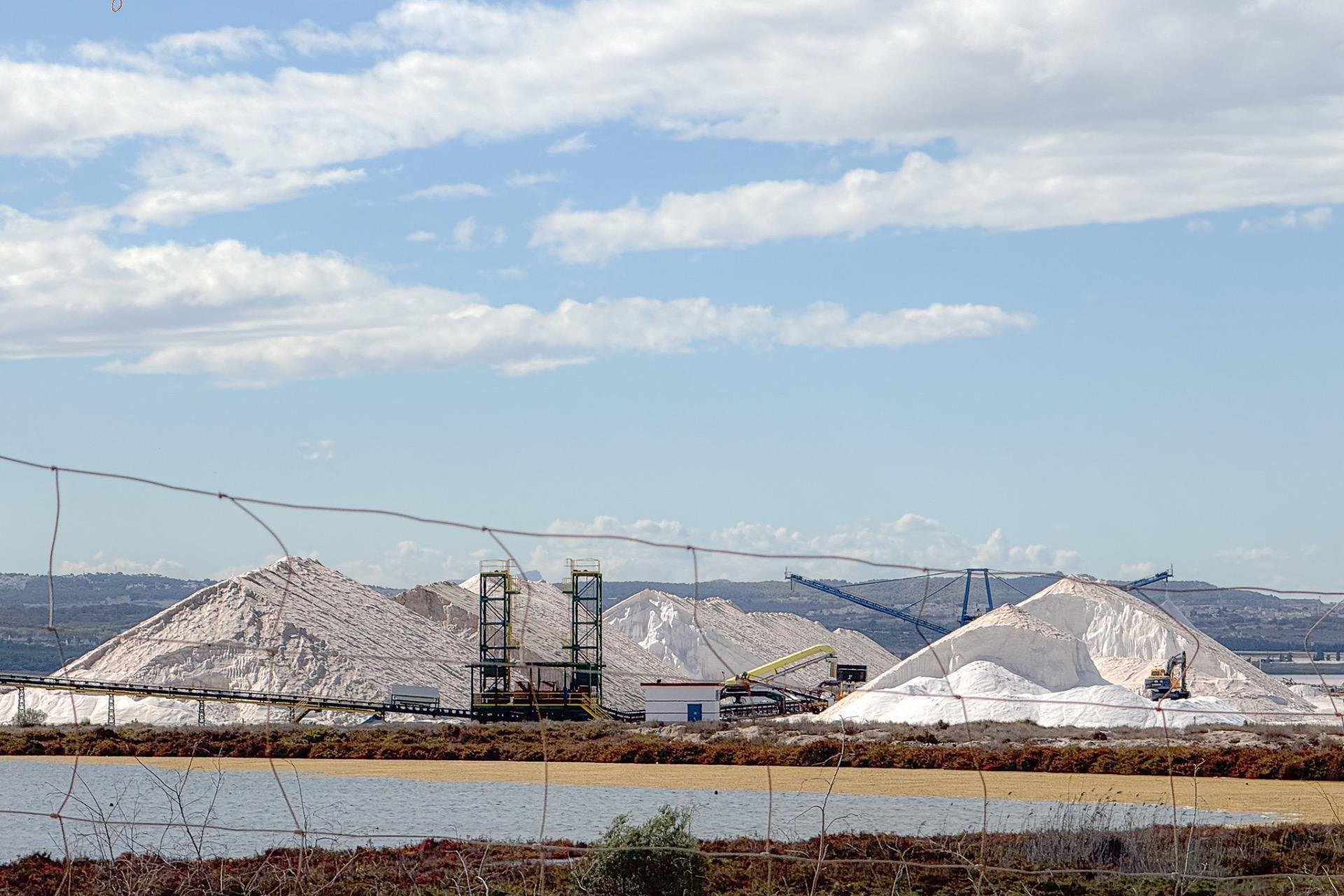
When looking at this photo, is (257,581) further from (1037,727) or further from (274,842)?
(274,842)

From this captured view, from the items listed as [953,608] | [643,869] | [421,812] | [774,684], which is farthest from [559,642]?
[953,608]

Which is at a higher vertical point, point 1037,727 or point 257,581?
point 257,581

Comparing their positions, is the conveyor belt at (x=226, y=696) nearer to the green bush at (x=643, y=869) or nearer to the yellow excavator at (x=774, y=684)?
the yellow excavator at (x=774, y=684)

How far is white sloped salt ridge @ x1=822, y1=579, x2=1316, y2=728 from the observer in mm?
42156

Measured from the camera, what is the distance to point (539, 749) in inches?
1242

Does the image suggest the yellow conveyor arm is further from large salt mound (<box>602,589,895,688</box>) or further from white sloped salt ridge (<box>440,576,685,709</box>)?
large salt mound (<box>602,589,895,688</box>)

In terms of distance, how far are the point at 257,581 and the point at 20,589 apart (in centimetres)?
1774

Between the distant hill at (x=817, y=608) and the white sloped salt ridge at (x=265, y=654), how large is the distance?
59.8 inches

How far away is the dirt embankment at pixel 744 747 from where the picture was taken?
85.1ft

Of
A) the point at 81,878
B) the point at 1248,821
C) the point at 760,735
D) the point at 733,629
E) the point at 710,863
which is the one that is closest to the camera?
the point at 81,878

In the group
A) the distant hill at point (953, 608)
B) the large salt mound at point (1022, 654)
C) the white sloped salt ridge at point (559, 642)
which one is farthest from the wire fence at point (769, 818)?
the distant hill at point (953, 608)

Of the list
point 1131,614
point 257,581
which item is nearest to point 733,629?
point 1131,614

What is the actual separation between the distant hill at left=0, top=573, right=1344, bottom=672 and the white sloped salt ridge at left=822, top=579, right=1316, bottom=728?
2384mm

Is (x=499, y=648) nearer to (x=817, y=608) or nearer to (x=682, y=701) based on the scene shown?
(x=682, y=701)
